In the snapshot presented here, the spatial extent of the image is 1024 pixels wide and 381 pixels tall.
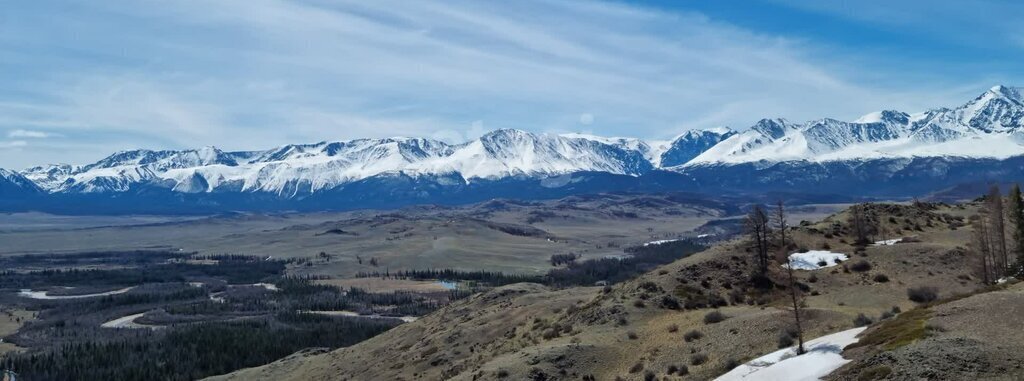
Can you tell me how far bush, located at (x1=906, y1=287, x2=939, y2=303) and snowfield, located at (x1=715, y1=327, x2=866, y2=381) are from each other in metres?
16.7

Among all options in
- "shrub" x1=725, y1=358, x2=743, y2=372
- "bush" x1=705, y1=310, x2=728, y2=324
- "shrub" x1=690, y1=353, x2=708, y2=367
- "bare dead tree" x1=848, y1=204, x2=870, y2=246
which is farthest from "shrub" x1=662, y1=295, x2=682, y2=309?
"bare dead tree" x1=848, y1=204, x2=870, y2=246

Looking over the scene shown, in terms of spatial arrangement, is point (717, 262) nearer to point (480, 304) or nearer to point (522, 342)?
point (522, 342)

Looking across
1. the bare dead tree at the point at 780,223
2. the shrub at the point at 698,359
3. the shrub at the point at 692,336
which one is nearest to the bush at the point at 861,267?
the bare dead tree at the point at 780,223

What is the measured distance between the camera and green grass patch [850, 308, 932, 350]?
3778cm

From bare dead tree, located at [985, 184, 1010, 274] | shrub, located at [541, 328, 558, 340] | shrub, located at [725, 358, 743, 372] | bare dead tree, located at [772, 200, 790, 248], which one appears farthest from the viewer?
bare dead tree, located at [985, 184, 1010, 274]

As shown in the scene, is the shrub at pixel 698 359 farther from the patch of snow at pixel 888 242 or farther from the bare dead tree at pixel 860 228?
the bare dead tree at pixel 860 228

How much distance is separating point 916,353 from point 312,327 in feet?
492

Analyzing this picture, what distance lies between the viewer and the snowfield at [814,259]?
70188 mm

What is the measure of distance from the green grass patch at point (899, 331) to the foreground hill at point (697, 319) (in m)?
0.38

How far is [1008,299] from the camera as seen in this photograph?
4203 cm

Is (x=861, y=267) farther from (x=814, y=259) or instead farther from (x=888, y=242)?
(x=888, y=242)

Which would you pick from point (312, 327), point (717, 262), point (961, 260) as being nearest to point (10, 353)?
point (312, 327)

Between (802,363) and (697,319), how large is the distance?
16.4 meters

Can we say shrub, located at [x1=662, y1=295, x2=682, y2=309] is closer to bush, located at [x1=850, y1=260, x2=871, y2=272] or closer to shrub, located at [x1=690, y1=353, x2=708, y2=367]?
shrub, located at [x1=690, y1=353, x2=708, y2=367]
